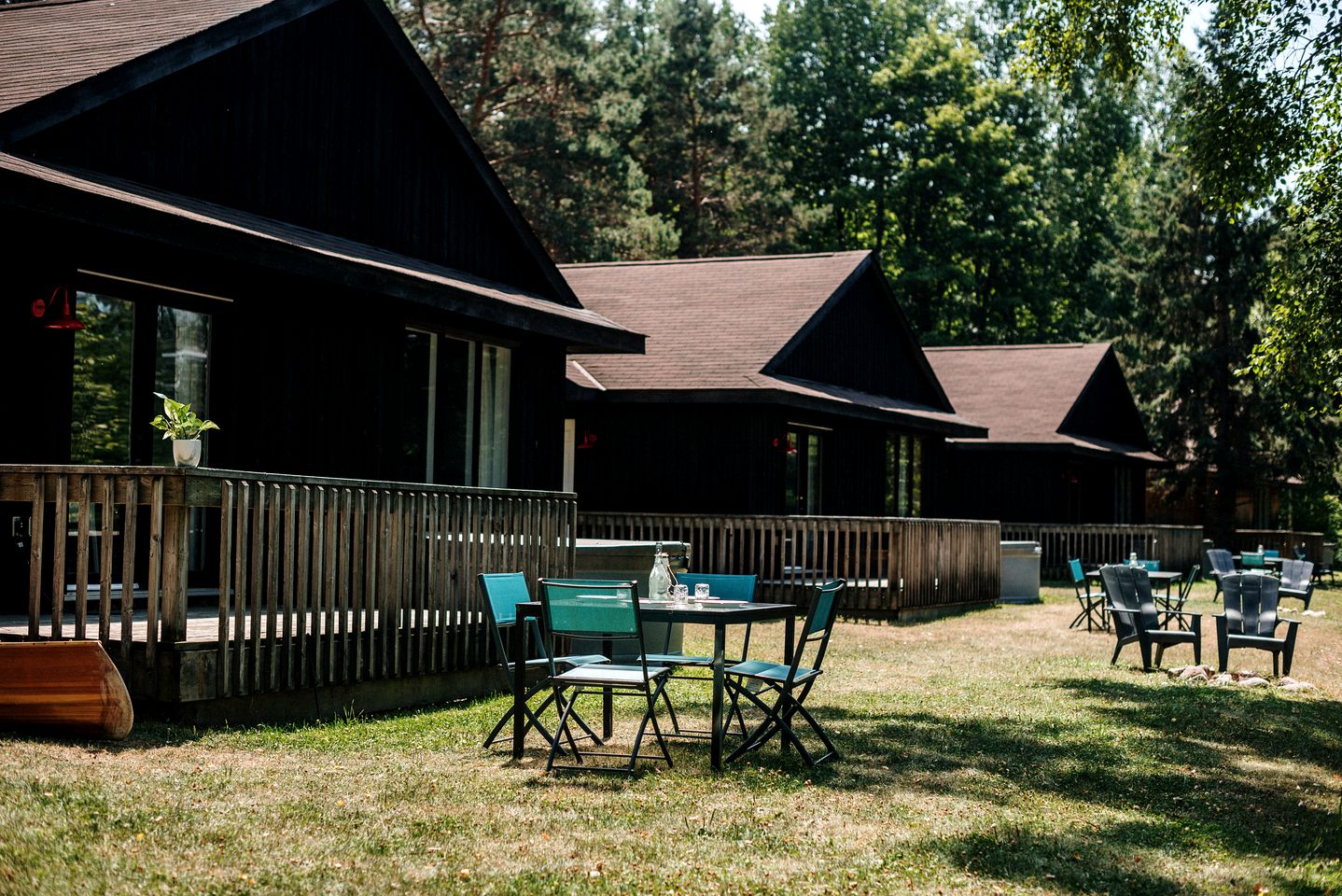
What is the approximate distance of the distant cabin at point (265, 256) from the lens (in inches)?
390

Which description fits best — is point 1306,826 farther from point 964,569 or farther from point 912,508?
point 912,508

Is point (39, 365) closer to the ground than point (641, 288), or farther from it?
closer to the ground

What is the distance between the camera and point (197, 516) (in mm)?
11797

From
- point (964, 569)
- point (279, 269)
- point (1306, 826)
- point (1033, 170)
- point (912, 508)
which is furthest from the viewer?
point (1033, 170)

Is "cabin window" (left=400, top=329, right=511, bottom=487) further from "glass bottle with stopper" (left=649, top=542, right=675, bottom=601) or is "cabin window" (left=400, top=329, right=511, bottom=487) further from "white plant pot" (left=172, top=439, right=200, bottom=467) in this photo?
"glass bottle with stopper" (left=649, top=542, right=675, bottom=601)

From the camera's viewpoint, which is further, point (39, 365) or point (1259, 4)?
point (1259, 4)

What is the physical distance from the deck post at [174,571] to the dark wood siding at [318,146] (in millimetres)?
3728

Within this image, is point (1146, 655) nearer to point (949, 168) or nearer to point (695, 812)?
point (695, 812)

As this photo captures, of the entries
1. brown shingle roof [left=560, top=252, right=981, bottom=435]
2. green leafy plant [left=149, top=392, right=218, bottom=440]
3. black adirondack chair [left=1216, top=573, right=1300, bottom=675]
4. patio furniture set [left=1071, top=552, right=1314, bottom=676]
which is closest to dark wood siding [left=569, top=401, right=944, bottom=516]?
brown shingle roof [left=560, top=252, right=981, bottom=435]

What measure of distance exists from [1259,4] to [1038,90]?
4247 centimetres

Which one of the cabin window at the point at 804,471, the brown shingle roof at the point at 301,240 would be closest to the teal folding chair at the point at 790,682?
the brown shingle roof at the point at 301,240

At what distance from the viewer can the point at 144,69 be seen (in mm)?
10844

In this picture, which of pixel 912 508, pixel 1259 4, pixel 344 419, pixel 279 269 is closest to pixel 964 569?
pixel 912 508

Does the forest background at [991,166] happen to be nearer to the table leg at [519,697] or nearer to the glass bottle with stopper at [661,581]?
the glass bottle with stopper at [661,581]
